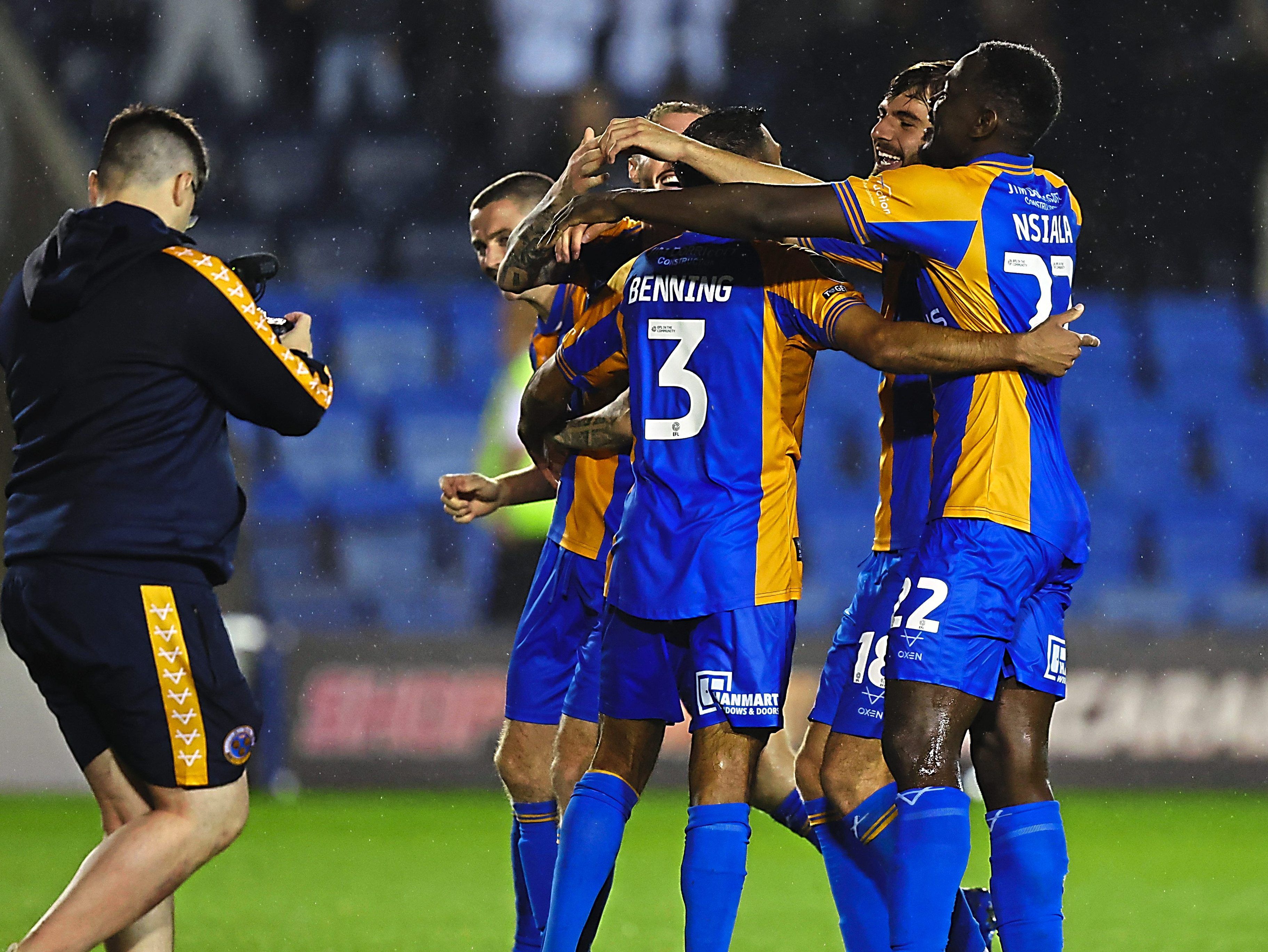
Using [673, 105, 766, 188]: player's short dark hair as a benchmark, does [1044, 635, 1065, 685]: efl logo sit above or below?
below

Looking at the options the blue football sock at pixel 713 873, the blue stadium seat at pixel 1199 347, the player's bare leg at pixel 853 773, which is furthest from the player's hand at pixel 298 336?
the blue stadium seat at pixel 1199 347

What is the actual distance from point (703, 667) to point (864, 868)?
69 centimetres

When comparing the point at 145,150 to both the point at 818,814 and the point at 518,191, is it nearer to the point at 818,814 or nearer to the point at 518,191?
the point at 518,191

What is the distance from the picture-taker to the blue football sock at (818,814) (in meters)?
3.69

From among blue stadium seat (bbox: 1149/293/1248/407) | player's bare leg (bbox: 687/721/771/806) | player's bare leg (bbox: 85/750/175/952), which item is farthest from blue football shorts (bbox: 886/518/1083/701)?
blue stadium seat (bbox: 1149/293/1248/407)

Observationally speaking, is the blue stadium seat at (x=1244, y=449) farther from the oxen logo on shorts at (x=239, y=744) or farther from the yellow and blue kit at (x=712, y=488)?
the oxen logo on shorts at (x=239, y=744)

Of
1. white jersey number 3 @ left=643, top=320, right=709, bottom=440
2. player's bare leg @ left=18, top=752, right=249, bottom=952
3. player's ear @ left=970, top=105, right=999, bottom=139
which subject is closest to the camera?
player's bare leg @ left=18, top=752, right=249, bottom=952

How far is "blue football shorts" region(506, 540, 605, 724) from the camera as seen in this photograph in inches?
162

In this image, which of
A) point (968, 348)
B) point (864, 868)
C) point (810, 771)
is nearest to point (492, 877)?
point (810, 771)

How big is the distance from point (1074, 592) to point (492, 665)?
175 inches

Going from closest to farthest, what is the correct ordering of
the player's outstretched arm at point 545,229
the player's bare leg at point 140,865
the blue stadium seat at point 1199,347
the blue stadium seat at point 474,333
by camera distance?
the player's bare leg at point 140,865 < the player's outstretched arm at point 545,229 < the blue stadium seat at point 474,333 < the blue stadium seat at point 1199,347

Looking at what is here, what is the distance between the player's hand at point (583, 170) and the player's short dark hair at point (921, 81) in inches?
34.3

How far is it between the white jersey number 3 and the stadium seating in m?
7.25

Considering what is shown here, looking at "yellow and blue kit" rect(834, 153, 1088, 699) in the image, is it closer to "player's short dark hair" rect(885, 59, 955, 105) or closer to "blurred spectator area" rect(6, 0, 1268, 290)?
"player's short dark hair" rect(885, 59, 955, 105)
